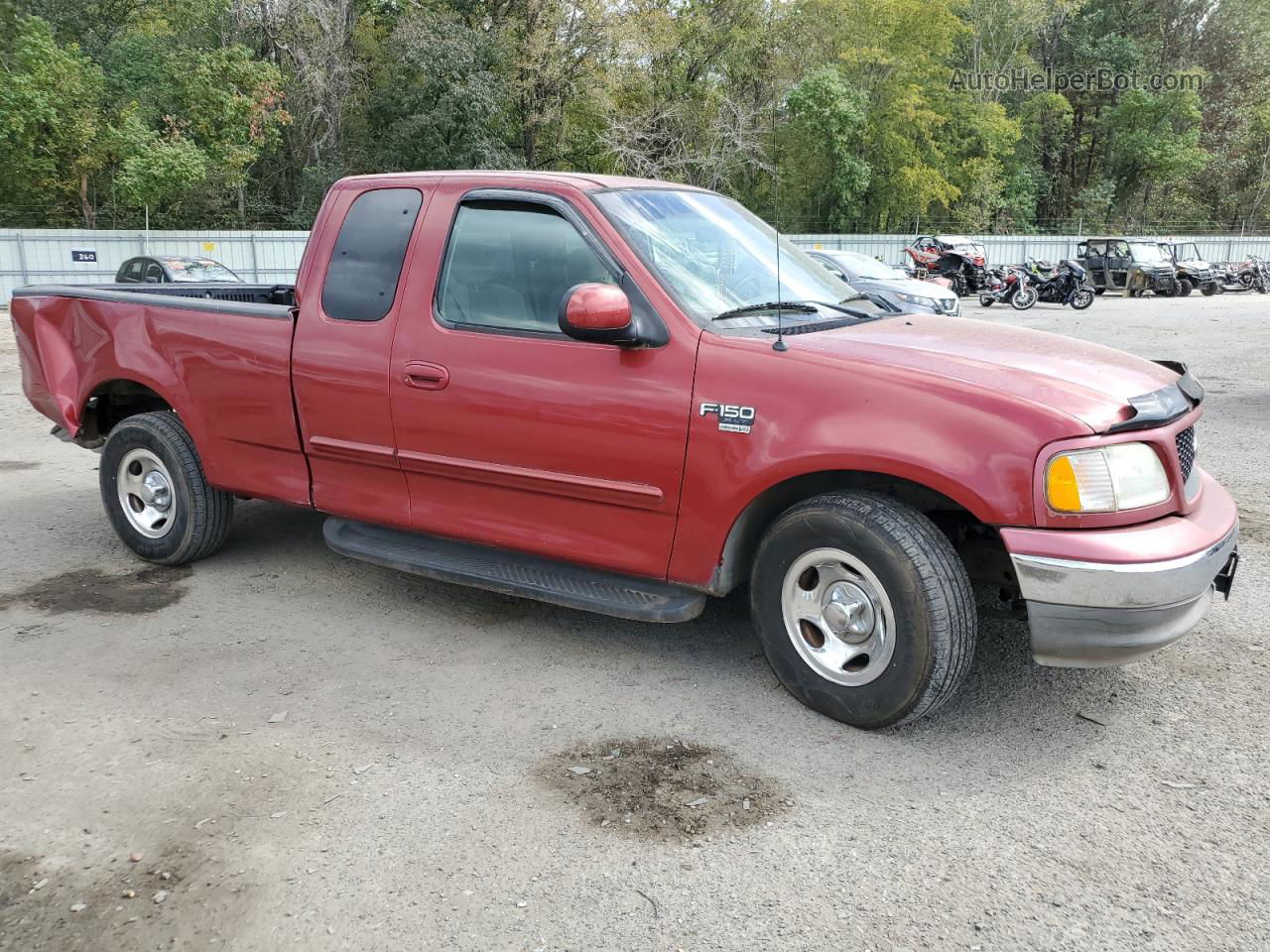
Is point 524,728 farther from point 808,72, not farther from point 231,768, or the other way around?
point 808,72

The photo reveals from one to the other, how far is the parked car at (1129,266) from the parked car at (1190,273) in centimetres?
19

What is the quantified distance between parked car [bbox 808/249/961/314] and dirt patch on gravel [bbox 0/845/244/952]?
13753 millimetres

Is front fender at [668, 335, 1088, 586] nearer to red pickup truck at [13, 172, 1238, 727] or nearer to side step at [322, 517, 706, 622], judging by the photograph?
red pickup truck at [13, 172, 1238, 727]

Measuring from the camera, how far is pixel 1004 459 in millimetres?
3258

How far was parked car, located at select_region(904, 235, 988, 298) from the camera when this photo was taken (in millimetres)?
30344

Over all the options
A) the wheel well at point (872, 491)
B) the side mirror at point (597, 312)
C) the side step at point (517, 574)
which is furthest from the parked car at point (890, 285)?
the side mirror at point (597, 312)

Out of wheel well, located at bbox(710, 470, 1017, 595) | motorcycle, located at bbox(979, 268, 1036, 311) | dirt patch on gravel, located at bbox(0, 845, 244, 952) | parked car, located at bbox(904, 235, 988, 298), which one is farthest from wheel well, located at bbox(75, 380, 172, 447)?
parked car, located at bbox(904, 235, 988, 298)

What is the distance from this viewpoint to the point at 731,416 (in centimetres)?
368

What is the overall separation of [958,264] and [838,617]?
29.0 metres

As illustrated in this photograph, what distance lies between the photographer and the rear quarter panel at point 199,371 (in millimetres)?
4848

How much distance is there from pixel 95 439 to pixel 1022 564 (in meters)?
4.95

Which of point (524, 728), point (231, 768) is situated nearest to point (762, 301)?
point (524, 728)

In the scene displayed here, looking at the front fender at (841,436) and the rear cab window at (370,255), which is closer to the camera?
the front fender at (841,436)

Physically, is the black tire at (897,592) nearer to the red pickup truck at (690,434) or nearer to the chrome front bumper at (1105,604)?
the red pickup truck at (690,434)
